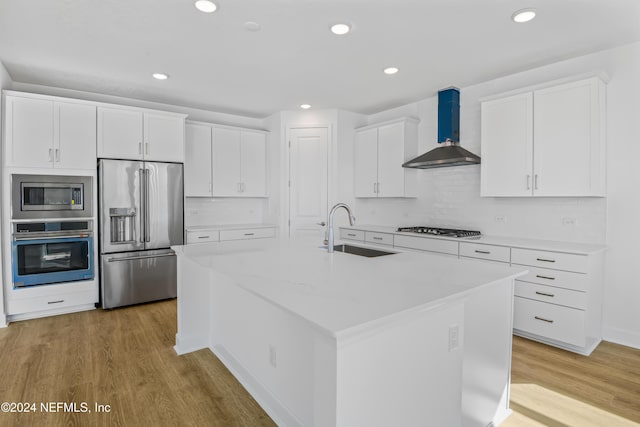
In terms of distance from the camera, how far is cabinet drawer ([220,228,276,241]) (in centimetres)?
473

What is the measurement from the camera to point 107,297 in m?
3.84

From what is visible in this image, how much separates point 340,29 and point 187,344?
2.84 m

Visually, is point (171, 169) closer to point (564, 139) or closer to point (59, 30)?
point (59, 30)

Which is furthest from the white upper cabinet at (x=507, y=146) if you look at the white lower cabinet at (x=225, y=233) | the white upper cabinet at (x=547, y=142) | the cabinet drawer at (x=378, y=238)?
the white lower cabinet at (x=225, y=233)

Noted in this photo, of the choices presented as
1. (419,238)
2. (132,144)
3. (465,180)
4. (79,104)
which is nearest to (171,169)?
(132,144)

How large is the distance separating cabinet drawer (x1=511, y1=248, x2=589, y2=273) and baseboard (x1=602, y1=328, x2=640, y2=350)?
0.83 m

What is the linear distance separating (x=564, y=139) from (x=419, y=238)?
1.68m

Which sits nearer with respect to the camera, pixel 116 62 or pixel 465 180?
pixel 116 62

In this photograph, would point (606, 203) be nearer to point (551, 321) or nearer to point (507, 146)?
point (507, 146)

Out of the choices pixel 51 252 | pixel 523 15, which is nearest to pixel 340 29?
pixel 523 15

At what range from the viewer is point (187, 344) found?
2799mm

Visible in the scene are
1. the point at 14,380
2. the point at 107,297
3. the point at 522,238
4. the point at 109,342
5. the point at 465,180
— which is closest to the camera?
the point at 14,380

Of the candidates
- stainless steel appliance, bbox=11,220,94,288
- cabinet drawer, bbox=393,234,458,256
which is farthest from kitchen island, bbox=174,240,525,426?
stainless steel appliance, bbox=11,220,94,288

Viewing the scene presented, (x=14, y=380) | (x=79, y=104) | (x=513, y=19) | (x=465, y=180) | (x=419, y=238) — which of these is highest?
(x=513, y=19)
